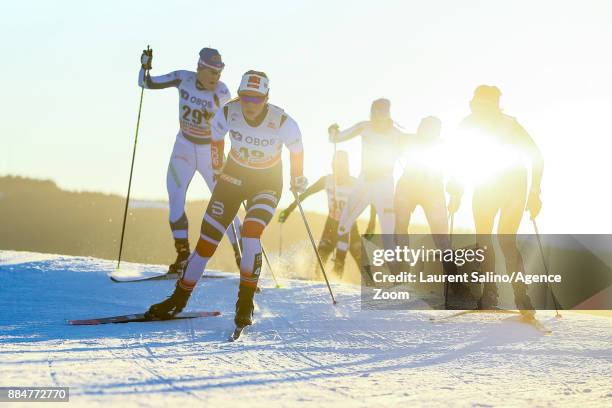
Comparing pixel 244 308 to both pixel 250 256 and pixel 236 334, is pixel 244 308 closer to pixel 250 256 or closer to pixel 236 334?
pixel 236 334

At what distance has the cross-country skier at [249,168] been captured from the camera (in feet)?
22.0

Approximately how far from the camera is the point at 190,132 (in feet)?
32.1

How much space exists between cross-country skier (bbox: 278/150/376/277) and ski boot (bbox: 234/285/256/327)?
7.24 meters

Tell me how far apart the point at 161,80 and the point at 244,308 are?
469cm

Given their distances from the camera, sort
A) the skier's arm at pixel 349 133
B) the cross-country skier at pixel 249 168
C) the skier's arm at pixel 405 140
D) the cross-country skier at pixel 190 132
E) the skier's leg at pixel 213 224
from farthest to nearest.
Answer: the skier's arm at pixel 349 133, the skier's arm at pixel 405 140, the cross-country skier at pixel 190 132, the skier's leg at pixel 213 224, the cross-country skier at pixel 249 168

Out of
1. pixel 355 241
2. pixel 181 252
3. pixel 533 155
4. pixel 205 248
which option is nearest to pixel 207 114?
pixel 181 252

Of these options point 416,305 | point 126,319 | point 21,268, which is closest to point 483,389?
point 126,319

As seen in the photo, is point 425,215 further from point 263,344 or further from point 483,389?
point 483,389

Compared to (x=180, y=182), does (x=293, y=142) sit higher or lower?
higher

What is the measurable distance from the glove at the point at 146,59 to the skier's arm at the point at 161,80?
3.5 inches

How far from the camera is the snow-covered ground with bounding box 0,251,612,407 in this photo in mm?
4234

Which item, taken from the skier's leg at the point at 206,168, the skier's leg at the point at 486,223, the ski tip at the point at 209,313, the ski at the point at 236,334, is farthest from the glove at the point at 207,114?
the ski at the point at 236,334

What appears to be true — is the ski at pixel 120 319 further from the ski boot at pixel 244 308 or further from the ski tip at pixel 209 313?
the ski boot at pixel 244 308

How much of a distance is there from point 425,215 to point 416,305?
213 centimetres
